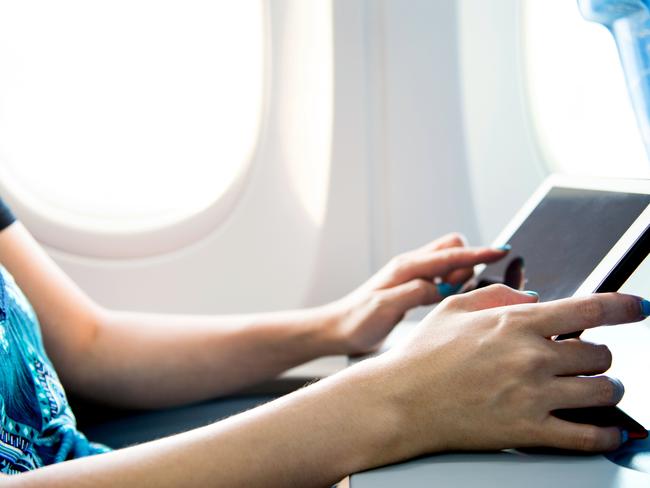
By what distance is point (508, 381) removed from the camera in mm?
594

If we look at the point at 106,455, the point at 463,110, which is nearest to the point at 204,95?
the point at 463,110

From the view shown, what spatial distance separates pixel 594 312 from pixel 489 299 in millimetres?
92

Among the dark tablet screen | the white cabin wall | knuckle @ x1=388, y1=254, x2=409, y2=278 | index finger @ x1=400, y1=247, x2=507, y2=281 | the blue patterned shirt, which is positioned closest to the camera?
the dark tablet screen

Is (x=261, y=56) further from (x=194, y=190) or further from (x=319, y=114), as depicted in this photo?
(x=194, y=190)

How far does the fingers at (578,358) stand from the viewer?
0.60 m

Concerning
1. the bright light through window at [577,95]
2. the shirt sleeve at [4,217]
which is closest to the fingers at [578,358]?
the bright light through window at [577,95]

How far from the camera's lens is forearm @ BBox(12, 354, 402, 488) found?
2.02 feet

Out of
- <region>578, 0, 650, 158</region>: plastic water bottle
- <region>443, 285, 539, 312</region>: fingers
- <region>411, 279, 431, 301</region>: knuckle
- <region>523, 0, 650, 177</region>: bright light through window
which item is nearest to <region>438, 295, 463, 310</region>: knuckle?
<region>443, 285, 539, 312</region>: fingers

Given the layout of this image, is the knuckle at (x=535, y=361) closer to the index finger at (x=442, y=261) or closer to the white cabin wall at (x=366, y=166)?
the index finger at (x=442, y=261)

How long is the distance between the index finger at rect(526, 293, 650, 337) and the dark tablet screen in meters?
0.09

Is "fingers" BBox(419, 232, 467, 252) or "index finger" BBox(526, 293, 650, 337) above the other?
"fingers" BBox(419, 232, 467, 252)

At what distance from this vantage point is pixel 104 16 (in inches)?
60.1

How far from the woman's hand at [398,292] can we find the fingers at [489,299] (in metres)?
0.43

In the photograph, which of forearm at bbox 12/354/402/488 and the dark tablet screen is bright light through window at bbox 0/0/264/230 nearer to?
the dark tablet screen
